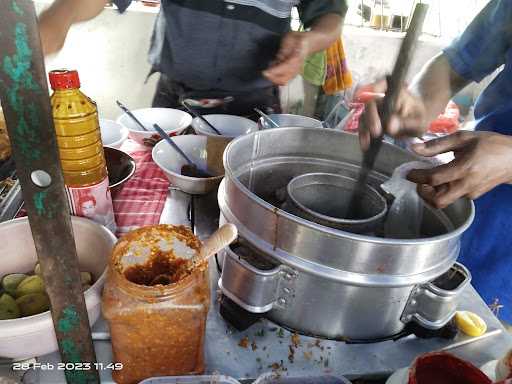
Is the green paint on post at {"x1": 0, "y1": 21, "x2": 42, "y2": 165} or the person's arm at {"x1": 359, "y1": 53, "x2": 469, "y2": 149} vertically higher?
the green paint on post at {"x1": 0, "y1": 21, "x2": 42, "y2": 165}

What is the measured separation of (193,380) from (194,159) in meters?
0.88

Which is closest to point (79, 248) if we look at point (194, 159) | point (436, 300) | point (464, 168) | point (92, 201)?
point (92, 201)

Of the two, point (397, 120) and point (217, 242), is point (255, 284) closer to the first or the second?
point (217, 242)

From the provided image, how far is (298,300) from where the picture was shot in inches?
33.0

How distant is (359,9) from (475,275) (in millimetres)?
3680

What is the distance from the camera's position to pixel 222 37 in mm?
1813

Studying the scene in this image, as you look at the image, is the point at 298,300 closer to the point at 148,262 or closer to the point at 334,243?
the point at 334,243

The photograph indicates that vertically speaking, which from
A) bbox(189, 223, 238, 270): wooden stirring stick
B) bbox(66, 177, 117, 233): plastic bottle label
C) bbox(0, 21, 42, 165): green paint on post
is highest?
bbox(0, 21, 42, 165): green paint on post

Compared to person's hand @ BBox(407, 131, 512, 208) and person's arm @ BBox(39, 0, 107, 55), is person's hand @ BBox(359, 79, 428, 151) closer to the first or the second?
person's hand @ BBox(407, 131, 512, 208)

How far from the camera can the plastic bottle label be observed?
98 centimetres

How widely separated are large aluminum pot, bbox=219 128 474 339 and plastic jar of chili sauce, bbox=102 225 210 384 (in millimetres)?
118

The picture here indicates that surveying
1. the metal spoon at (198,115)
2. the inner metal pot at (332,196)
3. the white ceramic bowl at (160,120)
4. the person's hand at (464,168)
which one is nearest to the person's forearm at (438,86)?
the person's hand at (464,168)

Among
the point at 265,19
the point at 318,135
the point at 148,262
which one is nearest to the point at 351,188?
the point at 318,135

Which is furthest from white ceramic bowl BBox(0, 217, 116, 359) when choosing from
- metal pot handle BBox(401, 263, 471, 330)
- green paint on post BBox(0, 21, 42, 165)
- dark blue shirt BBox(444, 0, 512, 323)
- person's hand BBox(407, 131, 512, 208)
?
dark blue shirt BBox(444, 0, 512, 323)
